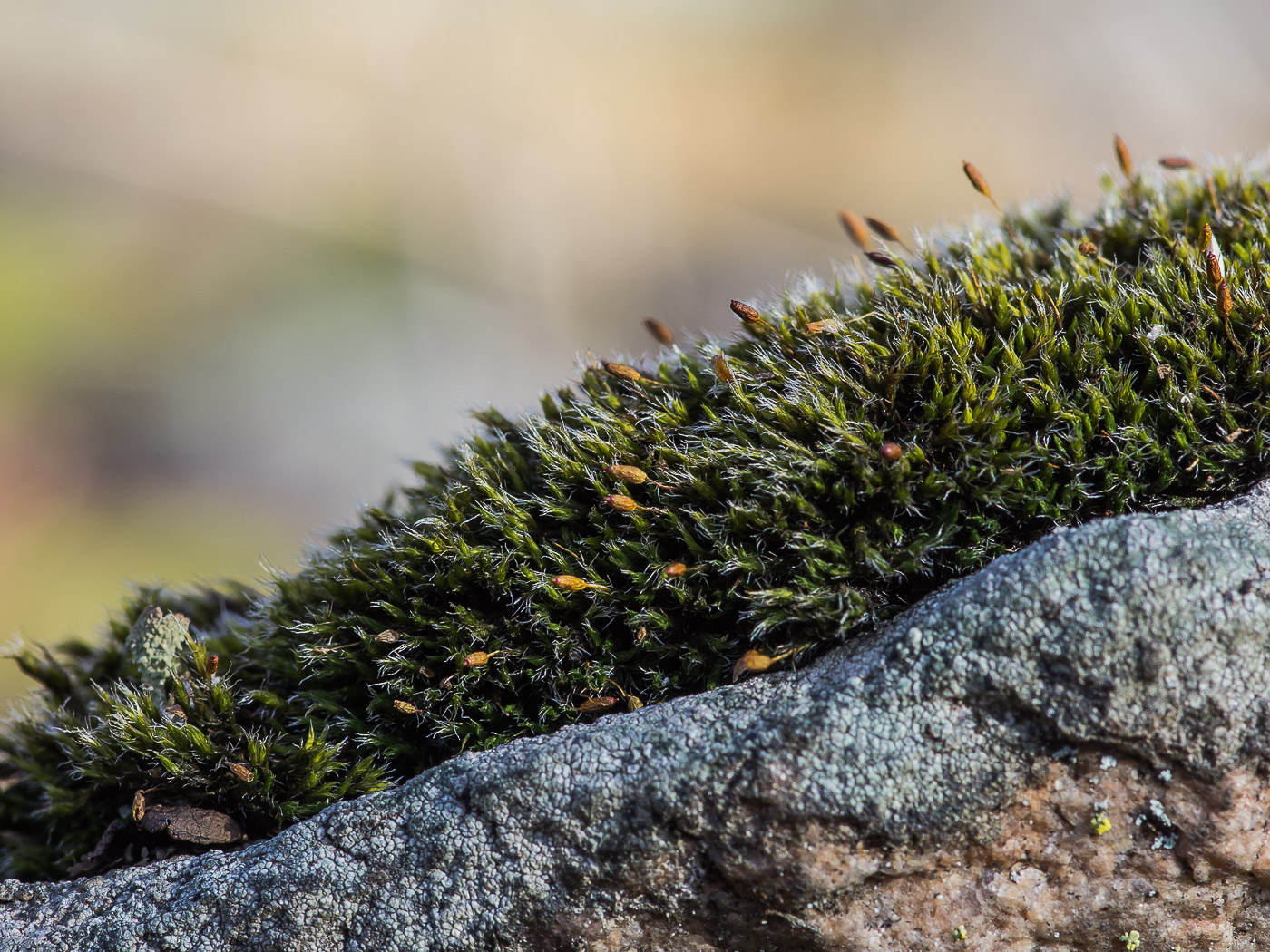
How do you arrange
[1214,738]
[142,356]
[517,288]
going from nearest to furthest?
1. [1214,738]
2. [142,356]
3. [517,288]

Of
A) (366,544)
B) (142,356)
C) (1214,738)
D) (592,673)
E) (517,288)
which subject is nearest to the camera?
(1214,738)

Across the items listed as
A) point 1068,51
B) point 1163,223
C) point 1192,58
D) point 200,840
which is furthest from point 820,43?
point 200,840

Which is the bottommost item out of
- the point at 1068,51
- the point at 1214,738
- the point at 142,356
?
the point at 1214,738

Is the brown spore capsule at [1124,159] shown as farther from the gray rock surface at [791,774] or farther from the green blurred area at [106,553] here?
the green blurred area at [106,553]

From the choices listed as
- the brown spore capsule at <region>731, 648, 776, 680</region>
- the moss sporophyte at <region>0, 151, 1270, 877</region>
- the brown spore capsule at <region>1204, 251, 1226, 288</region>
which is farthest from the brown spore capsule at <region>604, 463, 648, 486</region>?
the brown spore capsule at <region>1204, 251, 1226, 288</region>

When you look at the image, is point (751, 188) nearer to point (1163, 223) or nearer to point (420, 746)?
point (1163, 223)

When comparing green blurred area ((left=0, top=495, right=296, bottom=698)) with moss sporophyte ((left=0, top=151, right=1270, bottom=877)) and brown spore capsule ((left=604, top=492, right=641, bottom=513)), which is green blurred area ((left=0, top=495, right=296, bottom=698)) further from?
brown spore capsule ((left=604, top=492, right=641, bottom=513))

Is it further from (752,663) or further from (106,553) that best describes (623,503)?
(106,553)

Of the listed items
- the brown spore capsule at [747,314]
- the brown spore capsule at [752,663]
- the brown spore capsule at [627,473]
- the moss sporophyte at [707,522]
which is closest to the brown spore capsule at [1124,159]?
the moss sporophyte at [707,522]

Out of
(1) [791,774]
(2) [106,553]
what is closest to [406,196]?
(2) [106,553]
